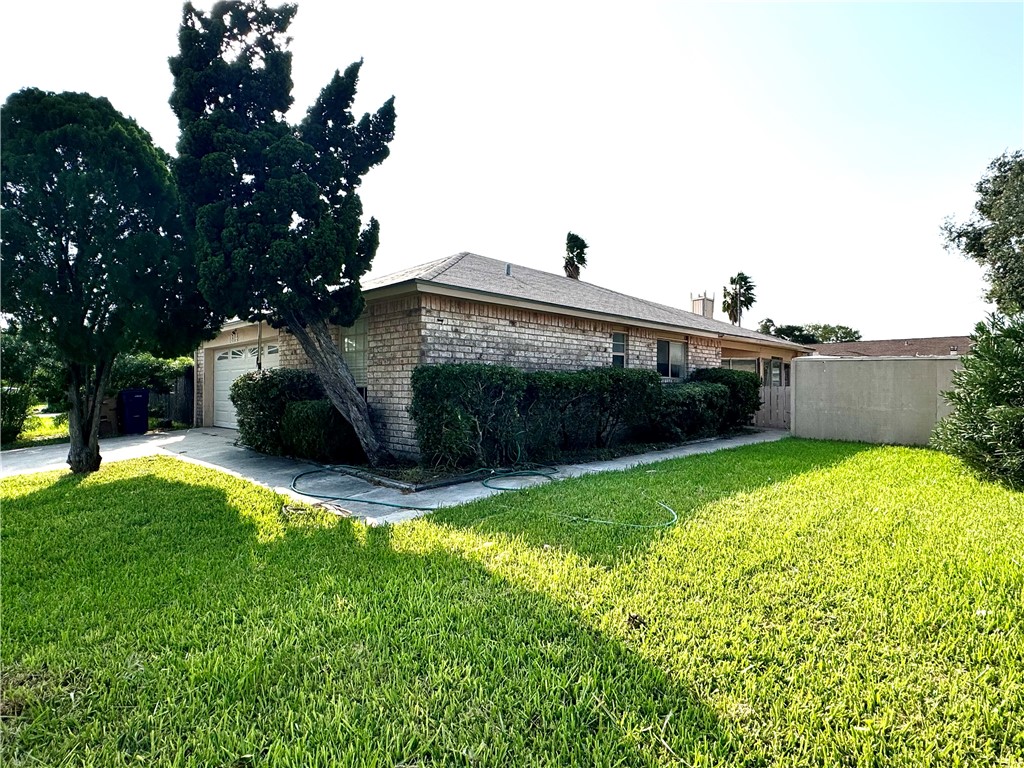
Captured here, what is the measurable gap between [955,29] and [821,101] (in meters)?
1.97

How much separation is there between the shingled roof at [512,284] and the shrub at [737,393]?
1.51 m

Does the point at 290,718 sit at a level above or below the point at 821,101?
below

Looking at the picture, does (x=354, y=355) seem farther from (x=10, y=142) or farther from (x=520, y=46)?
(x=520, y=46)

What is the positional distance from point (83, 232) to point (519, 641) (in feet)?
26.4

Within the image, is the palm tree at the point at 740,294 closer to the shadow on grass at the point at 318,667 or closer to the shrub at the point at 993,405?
the shrub at the point at 993,405

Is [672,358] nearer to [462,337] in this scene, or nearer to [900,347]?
[462,337]

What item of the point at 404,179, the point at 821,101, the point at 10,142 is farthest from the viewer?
the point at 821,101

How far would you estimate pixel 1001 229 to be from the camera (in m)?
15.5

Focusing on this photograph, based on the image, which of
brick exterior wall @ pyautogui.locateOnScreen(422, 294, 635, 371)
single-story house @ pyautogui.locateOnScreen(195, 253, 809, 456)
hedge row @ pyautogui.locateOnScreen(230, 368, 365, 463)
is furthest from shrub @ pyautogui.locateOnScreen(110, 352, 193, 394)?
brick exterior wall @ pyautogui.locateOnScreen(422, 294, 635, 371)

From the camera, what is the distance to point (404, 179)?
8258mm

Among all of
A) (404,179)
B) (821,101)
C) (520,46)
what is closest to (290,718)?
(404,179)

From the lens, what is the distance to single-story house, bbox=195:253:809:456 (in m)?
8.17

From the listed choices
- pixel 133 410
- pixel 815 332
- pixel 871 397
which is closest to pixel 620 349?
pixel 871 397

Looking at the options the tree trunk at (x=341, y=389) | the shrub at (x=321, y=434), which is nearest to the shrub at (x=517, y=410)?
the tree trunk at (x=341, y=389)
